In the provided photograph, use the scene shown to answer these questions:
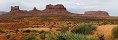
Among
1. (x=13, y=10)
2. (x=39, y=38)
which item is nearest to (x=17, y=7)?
(x=13, y=10)

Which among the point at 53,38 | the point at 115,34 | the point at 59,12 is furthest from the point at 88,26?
→ the point at 59,12

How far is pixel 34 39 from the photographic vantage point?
35625mm

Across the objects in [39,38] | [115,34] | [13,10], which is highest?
[115,34]

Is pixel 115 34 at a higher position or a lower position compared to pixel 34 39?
higher

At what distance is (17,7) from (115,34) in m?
151

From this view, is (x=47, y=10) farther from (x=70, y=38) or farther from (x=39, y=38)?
(x=70, y=38)

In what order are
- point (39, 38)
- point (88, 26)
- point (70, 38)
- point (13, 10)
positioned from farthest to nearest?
point (13, 10), point (39, 38), point (88, 26), point (70, 38)

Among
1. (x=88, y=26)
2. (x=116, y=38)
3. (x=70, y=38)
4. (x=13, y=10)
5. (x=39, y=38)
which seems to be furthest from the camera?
(x=13, y=10)

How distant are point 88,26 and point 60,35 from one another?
12.9 meters

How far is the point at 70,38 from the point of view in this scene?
69.3ft

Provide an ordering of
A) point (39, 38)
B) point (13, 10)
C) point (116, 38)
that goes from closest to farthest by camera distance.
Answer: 1. point (116, 38)
2. point (39, 38)
3. point (13, 10)

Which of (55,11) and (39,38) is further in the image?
(55,11)

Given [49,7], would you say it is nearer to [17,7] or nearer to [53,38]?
[17,7]

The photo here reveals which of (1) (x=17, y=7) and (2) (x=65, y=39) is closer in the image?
(2) (x=65, y=39)
